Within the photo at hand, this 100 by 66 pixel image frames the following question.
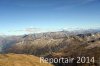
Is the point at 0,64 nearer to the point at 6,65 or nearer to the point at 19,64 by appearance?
the point at 6,65

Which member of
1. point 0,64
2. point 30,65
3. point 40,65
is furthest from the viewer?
point 40,65

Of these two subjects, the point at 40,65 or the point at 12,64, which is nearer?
the point at 12,64

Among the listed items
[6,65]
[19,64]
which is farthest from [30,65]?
[6,65]

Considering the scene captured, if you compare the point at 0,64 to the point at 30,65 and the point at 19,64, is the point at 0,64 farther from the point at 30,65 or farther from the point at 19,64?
the point at 30,65

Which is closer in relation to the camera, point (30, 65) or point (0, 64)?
point (0, 64)

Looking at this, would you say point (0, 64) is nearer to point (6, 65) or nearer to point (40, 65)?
point (6, 65)

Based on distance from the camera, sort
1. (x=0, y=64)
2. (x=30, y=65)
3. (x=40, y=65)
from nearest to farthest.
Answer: (x=0, y=64)
(x=30, y=65)
(x=40, y=65)

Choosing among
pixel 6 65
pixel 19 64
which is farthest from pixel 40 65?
pixel 6 65
